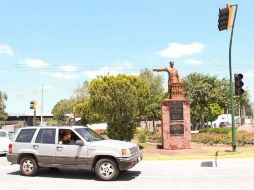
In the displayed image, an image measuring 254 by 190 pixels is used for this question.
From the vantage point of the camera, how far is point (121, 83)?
2355 centimetres

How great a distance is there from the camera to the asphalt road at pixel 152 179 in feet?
36.5

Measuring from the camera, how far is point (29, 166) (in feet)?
43.6

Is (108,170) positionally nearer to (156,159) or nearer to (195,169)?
(195,169)

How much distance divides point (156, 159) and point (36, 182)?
7716 mm

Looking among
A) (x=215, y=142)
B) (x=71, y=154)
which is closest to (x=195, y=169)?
(x=71, y=154)

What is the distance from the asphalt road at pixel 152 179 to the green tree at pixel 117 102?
26.6 ft

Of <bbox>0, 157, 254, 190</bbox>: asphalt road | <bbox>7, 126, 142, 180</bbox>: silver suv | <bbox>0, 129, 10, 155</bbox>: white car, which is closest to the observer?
<bbox>0, 157, 254, 190</bbox>: asphalt road

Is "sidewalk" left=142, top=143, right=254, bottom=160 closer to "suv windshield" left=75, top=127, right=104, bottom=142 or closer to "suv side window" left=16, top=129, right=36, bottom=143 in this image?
"suv windshield" left=75, top=127, right=104, bottom=142

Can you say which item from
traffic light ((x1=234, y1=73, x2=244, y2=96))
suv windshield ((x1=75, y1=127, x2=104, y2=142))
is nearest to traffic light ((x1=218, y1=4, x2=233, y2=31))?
traffic light ((x1=234, y1=73, x2=244, y2=96))

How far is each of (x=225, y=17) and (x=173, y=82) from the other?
6.57 metres

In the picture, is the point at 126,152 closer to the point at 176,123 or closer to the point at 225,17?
the point at 225,17

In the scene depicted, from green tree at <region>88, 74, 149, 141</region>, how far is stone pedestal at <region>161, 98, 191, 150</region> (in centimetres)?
223

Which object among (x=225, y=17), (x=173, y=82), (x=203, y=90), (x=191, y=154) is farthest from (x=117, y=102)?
(x=203, y=90)

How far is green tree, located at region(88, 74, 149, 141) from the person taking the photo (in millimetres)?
23516
